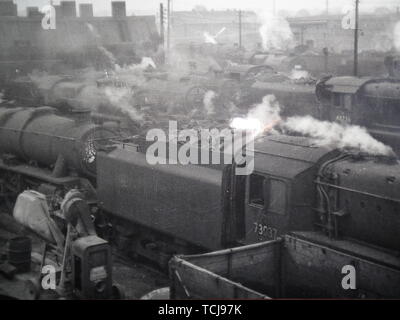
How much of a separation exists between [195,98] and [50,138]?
697cm

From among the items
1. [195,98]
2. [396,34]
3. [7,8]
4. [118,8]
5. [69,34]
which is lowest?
[195,98]

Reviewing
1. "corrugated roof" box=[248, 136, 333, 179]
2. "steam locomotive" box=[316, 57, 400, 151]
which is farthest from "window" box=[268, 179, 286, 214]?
"steam locomotive" box=[316, 57, 400, 151]

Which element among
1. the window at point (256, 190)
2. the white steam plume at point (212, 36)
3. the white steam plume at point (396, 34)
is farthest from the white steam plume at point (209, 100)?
the white steam plume at point (212, 36)

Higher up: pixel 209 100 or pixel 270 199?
pixel 209 100

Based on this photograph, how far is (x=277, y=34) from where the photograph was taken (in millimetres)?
55344

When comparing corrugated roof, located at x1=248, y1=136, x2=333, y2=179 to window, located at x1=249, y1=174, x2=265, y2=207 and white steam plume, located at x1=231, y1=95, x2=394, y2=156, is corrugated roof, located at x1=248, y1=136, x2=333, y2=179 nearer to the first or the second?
window, located at x1=249, y1=174, x2=265, y2=207

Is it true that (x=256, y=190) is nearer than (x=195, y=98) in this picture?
Yes

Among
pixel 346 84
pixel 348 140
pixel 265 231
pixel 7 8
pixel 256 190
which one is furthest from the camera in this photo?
pixel 7 8

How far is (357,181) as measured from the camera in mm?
7465

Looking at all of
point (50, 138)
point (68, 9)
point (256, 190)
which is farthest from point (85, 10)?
point (256, 190)

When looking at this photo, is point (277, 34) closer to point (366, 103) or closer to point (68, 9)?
point (68, 9)

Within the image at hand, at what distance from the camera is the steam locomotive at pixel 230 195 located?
7.40 metres
